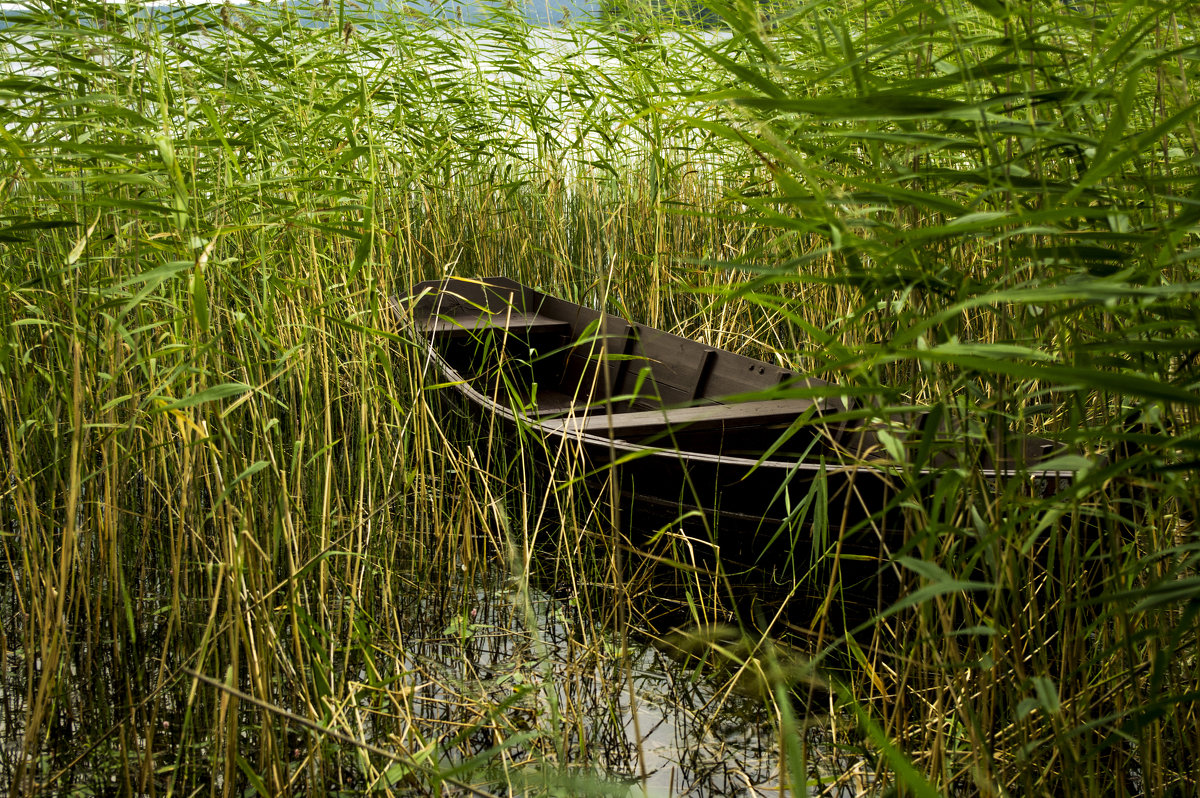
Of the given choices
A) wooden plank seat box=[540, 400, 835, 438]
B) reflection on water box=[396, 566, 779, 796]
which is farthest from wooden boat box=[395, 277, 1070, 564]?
reflection on water box=[396, 566, 779, 796]

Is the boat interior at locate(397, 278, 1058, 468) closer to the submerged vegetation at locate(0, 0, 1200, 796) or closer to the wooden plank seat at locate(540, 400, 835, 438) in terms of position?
the wooden plank seat at locate(540, 400, 835, 438)

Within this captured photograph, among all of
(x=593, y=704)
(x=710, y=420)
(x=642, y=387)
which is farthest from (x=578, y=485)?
(x=642, y=387)

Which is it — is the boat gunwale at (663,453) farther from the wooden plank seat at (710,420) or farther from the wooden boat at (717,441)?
the wooden plank seat at (710,420)

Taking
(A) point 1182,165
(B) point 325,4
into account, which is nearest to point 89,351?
(B) point 325,4

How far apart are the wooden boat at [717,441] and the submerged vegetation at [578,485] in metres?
0.09

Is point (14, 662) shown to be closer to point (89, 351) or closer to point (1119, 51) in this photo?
point (89, 351)

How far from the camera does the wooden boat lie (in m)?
1.83

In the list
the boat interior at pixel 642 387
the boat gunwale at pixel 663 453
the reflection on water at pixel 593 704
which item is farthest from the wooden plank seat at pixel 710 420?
the reflection on water at pixel 593 704

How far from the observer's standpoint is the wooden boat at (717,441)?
71.9 inches

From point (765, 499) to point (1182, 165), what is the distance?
4.23 feet

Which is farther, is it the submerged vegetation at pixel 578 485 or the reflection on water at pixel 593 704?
the reflection on water at pixel 593 704

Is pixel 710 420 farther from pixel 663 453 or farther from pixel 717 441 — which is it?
pixel 663 453

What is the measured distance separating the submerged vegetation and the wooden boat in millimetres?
90

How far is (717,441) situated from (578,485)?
52 centimetres
